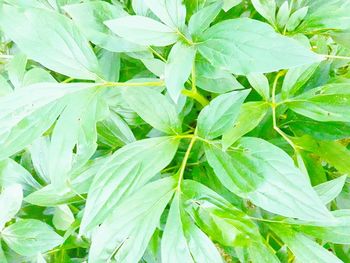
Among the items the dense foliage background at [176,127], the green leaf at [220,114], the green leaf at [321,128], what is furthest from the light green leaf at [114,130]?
the green leaf at [321,128]

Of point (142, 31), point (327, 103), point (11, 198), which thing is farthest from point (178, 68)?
point (11, 198)

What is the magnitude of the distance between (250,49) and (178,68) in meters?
0.07

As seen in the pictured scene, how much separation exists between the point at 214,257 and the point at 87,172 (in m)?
0.18

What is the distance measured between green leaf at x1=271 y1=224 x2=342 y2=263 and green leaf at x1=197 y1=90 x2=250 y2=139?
0.44ft

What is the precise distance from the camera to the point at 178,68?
446 mm

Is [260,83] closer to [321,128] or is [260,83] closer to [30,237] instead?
[321,128]

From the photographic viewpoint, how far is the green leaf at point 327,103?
0.48 meters

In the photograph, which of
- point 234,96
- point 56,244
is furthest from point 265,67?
point 56,244

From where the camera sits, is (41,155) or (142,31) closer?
(142,31)

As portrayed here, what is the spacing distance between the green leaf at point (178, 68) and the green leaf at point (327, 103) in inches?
5.5

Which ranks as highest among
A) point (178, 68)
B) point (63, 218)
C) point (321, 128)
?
point (178, 68)

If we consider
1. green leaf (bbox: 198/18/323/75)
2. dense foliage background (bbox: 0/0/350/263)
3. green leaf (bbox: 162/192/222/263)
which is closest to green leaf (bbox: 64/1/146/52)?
dense foliage background (bbox: 0/0/350/263)

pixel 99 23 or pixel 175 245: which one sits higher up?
pixel 99 23

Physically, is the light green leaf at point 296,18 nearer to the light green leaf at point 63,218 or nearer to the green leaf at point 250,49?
the green leaf at point 250,49
